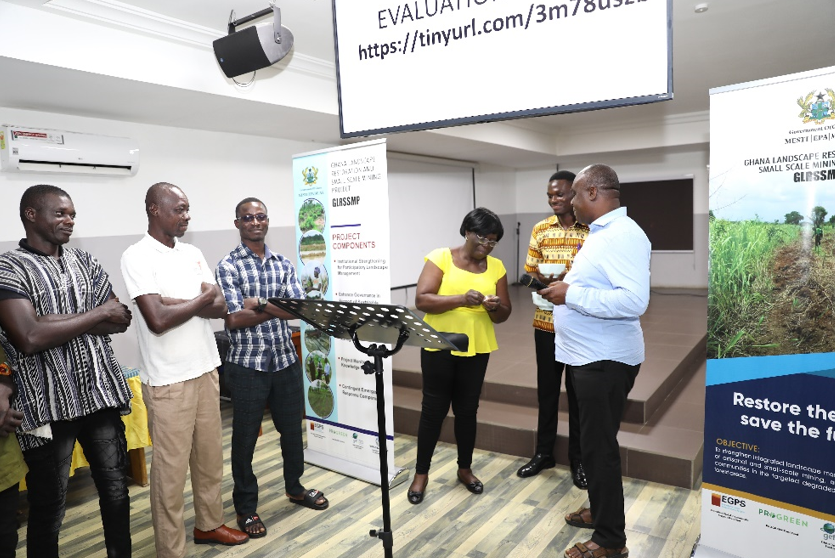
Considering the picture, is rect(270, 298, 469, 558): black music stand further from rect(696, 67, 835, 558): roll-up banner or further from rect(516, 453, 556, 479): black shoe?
rect(516, 453, 556, 479): black shoe

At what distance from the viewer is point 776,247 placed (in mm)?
2121

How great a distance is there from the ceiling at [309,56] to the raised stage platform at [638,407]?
2.24 m

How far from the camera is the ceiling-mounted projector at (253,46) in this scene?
3.04 m

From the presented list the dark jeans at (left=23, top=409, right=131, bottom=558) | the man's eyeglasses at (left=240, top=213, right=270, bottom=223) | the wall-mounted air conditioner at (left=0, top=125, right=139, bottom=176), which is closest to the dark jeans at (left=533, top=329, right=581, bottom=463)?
the man's eyeglasses at (left=240, top=213, right=270, bottom=223)

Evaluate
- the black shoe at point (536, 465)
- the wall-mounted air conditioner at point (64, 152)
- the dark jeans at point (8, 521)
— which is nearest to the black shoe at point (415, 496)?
the black shoe at point (536, 465)

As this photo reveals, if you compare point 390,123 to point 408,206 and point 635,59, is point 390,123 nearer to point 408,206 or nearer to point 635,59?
point 635,59

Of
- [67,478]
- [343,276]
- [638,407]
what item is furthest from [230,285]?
[638,407]

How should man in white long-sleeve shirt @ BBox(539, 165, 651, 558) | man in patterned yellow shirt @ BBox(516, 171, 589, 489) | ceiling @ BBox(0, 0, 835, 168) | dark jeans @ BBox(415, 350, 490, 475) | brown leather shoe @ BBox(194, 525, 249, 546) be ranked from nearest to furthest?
man in white long-sleeve shirt @ BBox(539, 165, 651, 558), brown leather shoe @ BBox(194, 525, 249, 546), dark jeans @ BBox(415, 350, 490, 475), man in patterned yellow shirt @ BBox(516, 171, 589, 489), ceiling @ BBox(0, 0, 835, 168)

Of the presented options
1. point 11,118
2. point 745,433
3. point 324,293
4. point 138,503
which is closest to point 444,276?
point 324,293

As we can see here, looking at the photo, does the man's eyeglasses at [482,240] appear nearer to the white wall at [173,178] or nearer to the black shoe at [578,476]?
the black shoe at [578,476]

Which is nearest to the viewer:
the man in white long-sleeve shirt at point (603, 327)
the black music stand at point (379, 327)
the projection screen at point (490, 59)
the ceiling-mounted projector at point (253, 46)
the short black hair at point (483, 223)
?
the projection screen at point (490, 59)

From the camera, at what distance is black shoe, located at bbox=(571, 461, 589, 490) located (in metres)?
3.08

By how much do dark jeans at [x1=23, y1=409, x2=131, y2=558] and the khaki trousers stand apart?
0.48ft

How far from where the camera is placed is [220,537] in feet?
8.60
